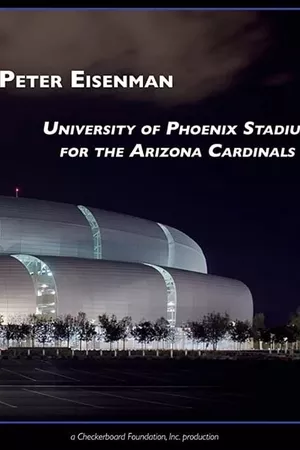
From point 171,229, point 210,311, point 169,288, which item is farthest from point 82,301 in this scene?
point 171,229

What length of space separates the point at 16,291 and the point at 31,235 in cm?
1295

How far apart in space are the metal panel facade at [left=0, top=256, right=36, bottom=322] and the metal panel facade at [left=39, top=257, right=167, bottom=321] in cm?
292

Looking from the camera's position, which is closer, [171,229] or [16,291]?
[16,291]

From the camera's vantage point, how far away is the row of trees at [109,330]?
229ft

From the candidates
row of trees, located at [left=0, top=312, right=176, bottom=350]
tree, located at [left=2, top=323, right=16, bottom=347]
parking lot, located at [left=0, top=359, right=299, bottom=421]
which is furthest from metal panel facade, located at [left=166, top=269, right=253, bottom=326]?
parking lot, located at [left=0, top=359, right=299, bottom=421]

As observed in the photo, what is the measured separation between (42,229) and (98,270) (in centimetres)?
1172

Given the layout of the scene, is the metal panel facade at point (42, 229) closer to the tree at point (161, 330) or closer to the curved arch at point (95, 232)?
the curved arch at point (95, 232)

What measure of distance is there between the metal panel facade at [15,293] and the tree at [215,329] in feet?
57.7

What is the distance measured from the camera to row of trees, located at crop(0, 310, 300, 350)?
69.8 meters

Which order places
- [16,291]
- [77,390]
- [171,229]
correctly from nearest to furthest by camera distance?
1. [77,390]
2. [16,291]
3. [171,229]

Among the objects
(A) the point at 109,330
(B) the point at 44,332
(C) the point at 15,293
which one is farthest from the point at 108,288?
(B) the point at 44,332

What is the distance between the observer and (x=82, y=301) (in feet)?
255

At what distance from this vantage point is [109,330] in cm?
7169

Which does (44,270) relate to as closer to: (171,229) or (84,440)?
(171,229)
